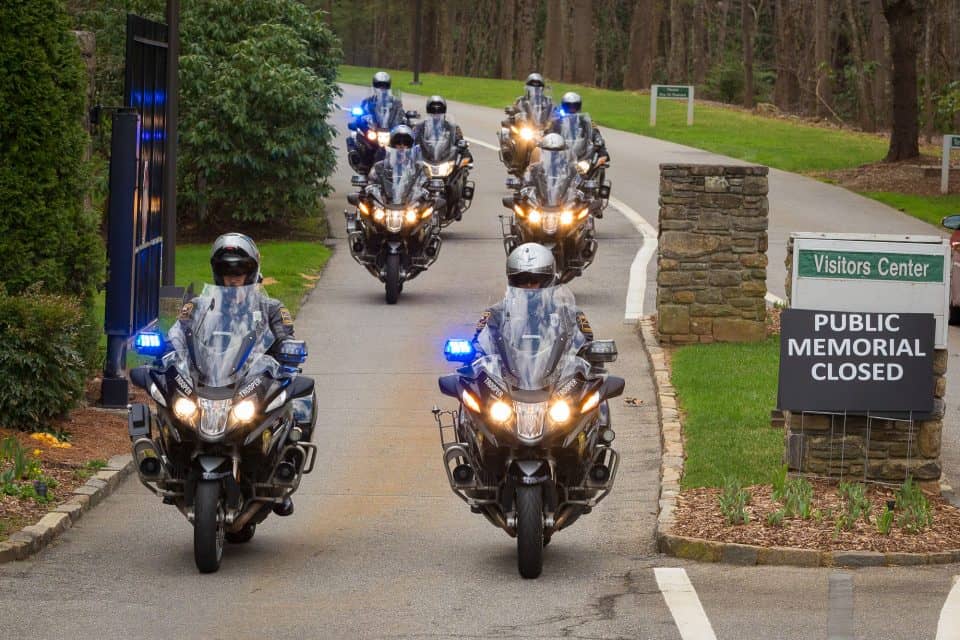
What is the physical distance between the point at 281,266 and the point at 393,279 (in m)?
3.72

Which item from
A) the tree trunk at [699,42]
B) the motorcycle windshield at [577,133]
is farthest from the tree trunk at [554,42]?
the motorcycle windshield at [577,133]

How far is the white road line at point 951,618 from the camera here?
8.48m

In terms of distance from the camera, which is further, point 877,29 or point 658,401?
point 877,29

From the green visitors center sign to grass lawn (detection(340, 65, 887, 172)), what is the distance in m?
26.3

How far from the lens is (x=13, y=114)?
14141 millimetres

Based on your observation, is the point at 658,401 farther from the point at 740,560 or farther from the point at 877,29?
the point at 877,29

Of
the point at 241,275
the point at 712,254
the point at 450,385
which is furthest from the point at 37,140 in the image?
the point at 712,254

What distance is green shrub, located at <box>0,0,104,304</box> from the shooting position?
46.2ft

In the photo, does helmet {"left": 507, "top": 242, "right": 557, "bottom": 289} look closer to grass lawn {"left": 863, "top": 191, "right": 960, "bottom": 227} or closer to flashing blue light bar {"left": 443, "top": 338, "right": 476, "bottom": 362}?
flashing blue light bar {"left": 443, "top": 338, "right": 476, "bottom": 362}

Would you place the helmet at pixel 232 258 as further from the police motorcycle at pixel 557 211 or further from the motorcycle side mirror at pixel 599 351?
the police motorcycle at pixel 557 211

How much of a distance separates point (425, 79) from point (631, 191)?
40.5m

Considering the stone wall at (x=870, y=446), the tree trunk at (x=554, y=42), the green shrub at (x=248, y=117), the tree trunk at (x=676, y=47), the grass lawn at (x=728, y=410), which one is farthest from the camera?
the tree trunk at (x=554, y=42)

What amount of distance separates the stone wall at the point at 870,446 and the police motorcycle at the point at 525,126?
688 inches

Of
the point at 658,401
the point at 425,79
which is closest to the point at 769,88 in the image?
the point at 425,79
